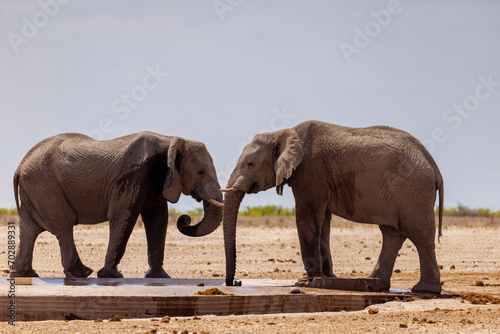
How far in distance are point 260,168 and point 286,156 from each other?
630mm

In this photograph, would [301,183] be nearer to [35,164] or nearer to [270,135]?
[270,135]

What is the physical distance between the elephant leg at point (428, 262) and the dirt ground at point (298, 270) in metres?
0.54

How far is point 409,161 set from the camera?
1318 cm

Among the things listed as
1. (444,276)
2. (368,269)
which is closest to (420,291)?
(444,276)

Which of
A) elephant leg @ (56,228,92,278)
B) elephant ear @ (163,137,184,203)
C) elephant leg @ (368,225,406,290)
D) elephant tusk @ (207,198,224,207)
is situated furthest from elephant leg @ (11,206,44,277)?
elephant leg @ (368,225,406,290)

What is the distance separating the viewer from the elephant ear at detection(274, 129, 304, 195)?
13.3 meters

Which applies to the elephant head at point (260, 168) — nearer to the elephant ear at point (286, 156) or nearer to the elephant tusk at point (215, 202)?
the elephant ear at point (286, 156)

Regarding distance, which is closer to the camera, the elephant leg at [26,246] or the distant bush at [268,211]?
the elephant leg at [26,246]

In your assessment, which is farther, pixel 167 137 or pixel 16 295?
pixel 167 137

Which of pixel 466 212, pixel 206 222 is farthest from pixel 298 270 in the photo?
pixel 466 212

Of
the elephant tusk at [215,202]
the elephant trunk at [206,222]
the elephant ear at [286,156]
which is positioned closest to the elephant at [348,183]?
the elephant ear at [286,156]

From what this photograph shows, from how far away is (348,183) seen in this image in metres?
13.4

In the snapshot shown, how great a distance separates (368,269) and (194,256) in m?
4.86

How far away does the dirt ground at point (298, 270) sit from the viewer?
31.8 ft
